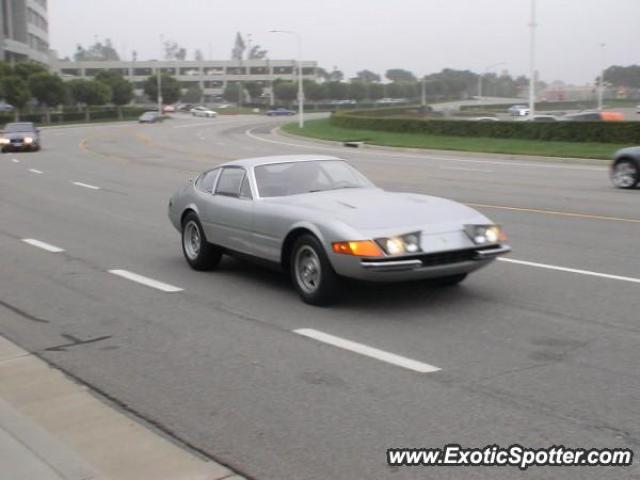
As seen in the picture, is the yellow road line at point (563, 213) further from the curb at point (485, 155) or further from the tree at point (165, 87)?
the tree at point (165, 87)

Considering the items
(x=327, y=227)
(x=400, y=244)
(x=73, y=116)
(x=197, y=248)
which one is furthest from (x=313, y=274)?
(x=73, y=116)

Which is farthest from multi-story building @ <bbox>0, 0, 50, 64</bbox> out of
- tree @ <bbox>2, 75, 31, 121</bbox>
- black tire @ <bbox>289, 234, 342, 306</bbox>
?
black tire @ <bbox>289, 234, 342, 306</bbox>

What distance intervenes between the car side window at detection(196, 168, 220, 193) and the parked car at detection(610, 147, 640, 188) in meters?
12.3

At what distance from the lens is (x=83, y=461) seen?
4543 millimetres

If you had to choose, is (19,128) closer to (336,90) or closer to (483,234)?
(483,234)

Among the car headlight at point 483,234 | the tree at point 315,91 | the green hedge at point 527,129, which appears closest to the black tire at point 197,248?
the car headlight at point 483,234

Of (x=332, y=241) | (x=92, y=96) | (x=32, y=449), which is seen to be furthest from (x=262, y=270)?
(x=92, y=96)

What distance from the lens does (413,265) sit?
7.11 m

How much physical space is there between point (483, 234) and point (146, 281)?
13.0ft

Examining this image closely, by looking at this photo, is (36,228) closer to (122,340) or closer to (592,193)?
(122,340)

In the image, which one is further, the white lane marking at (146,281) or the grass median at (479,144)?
the grass median at (479,144)

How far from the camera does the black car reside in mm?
39844

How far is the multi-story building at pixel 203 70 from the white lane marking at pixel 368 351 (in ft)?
573

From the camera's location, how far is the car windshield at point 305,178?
344 inches
